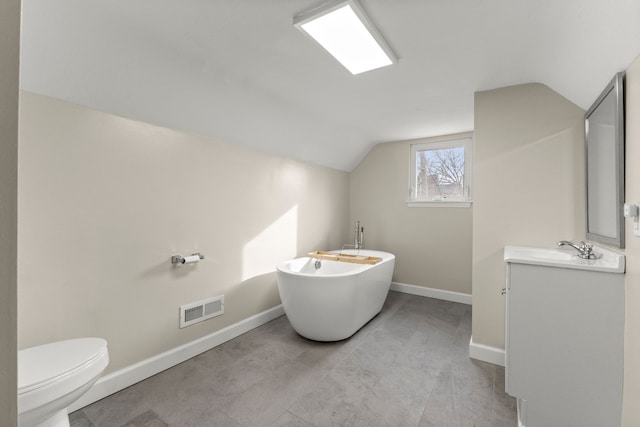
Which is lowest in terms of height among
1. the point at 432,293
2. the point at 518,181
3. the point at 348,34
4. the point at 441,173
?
the point at 432,293

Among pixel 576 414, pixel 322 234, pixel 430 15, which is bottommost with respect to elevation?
pixel 576 414

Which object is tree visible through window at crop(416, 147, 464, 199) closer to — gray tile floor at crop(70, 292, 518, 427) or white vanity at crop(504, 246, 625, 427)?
gray tile floor at crop(70, 292, 518, 427)

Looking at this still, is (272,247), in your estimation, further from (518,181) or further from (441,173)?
(441,173)

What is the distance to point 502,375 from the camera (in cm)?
209

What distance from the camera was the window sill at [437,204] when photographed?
11.9ft

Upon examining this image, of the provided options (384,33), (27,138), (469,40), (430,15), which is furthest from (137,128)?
(469,40)

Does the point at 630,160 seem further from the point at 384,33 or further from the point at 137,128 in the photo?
the point at 137,128

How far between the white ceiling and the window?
3.86 ft

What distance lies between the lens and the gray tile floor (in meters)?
1.63

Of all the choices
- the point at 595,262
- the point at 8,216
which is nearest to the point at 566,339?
the point at 595,262

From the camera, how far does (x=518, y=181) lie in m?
2.24

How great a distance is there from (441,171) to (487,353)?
7.67 feet

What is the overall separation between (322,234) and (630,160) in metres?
3.04

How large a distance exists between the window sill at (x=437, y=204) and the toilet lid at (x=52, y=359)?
3.62m
